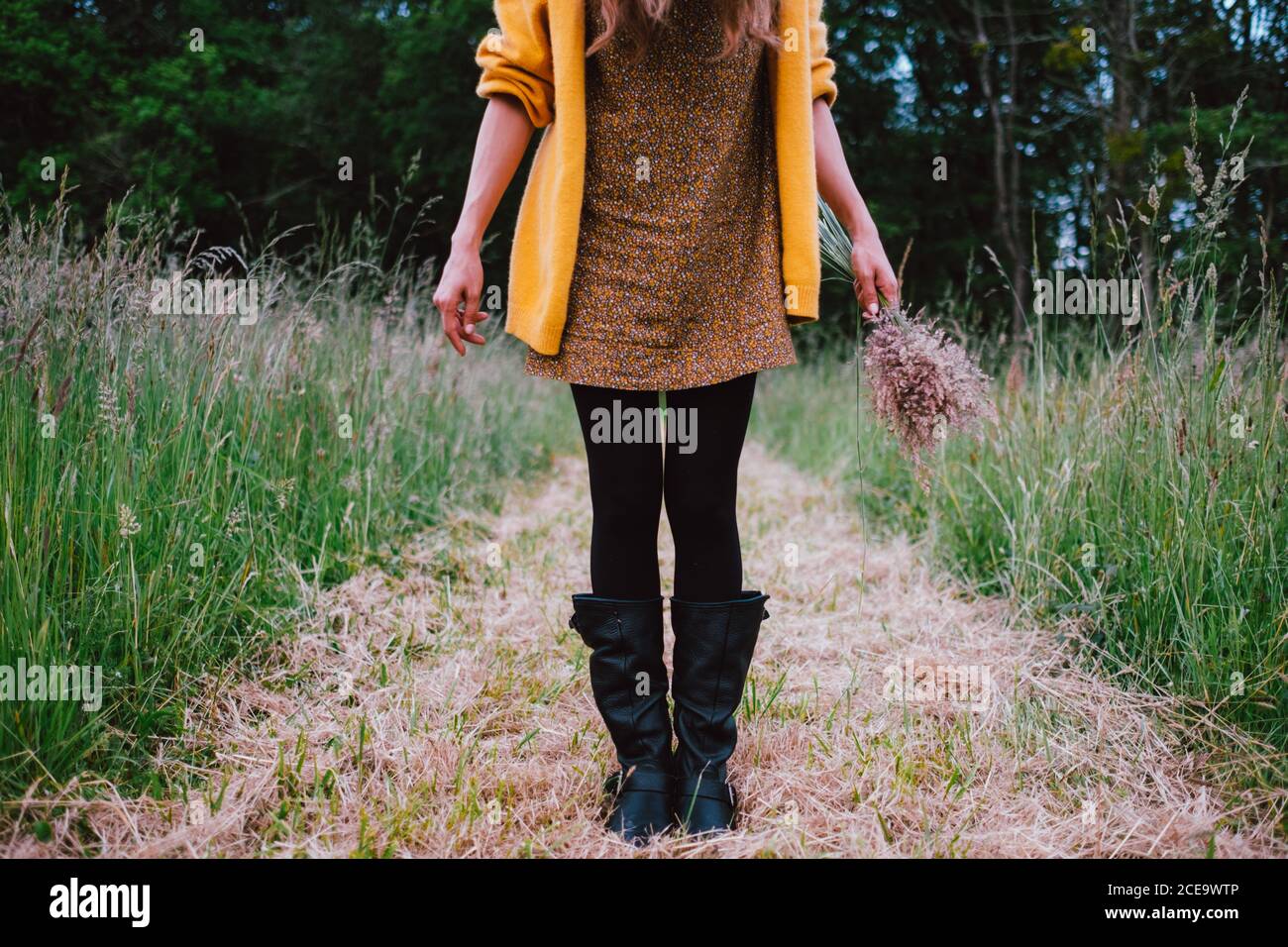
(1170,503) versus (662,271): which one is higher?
(662,271)

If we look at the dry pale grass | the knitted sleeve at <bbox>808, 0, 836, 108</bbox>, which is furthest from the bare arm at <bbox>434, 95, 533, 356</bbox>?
the dry pale grass

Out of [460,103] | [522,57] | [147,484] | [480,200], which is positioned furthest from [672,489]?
[460,103]

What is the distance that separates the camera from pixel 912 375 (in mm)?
1609

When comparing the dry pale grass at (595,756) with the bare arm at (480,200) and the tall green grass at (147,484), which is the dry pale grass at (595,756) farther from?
the bare arm at (480,200)

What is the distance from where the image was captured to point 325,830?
132 cm

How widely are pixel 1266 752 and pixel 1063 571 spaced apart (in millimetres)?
772

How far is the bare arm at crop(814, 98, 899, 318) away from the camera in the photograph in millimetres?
1433

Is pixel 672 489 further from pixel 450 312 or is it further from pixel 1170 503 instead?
pixel 1170 503

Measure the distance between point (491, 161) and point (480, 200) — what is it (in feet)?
0.22

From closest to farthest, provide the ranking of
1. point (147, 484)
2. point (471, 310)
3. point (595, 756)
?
point (471, 310) < point (595, 756) < point (147, 484)

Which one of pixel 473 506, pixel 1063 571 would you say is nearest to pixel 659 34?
pixel 1063 571

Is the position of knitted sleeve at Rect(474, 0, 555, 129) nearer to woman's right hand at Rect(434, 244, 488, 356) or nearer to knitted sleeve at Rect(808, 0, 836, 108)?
woman's right hand at Rect(434, 244, 488, 356)
